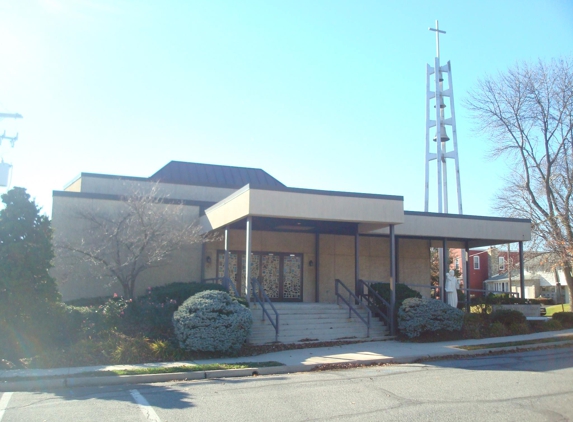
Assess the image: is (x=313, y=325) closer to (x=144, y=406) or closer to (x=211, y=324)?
(x=211, y=324)

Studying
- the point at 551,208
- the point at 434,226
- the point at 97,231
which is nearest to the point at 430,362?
the point at 434,226

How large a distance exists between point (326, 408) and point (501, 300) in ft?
54.9

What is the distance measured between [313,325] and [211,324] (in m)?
4.39

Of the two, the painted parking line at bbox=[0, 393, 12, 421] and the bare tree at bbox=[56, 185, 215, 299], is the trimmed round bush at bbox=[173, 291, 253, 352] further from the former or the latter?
the painted parking line at bbox=[0, 393, 12, 421]

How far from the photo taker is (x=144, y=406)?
8523mm

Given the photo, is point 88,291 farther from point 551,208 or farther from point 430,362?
point 551,208

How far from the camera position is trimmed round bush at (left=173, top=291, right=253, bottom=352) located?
44.6ft

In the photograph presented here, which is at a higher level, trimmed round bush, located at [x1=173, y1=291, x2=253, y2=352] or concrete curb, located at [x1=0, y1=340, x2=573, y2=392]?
trimmed round bush, located at [x1=173, y1=291, x2=253, y2=352]

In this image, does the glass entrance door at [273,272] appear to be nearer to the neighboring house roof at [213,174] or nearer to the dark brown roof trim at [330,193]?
the dark brown roof trim at [330,193]

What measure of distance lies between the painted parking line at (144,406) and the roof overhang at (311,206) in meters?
6.90

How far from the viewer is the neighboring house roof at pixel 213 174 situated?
1139 inches

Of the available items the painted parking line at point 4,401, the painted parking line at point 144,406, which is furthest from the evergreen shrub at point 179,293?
the painted parking line at point 4,401

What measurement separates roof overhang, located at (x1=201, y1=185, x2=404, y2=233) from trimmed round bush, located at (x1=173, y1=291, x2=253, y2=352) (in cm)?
286

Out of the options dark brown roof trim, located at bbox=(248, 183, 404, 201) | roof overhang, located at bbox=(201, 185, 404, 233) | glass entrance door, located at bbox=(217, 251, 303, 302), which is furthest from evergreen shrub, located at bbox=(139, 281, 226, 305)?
glass entrance door, located at bbox=(217, 251, 303, 302)
